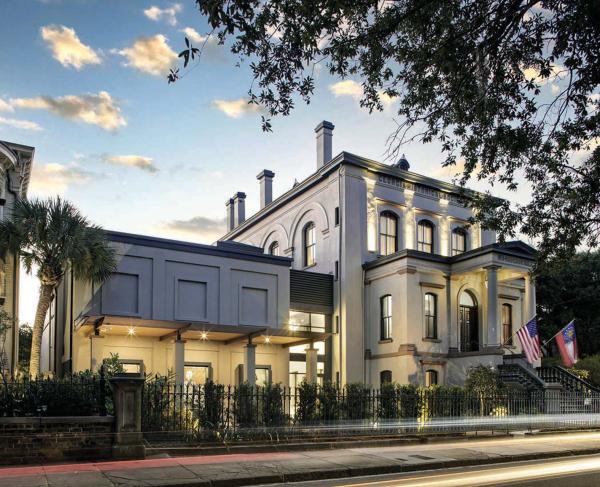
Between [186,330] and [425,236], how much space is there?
15.5m

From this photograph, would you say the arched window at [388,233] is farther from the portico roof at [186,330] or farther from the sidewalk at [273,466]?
the sidewalk at [273,466]

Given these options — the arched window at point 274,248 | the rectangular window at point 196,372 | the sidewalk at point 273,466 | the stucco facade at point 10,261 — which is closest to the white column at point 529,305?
the arched window at point 274,248

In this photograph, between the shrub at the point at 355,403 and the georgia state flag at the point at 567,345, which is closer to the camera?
the shrub at the point at 355,403

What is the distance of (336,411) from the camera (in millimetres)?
19359

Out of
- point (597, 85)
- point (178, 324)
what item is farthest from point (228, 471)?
point (178, 324)

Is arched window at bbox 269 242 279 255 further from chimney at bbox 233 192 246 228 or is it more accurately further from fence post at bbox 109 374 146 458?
fence post at bbox 109 374 146 458

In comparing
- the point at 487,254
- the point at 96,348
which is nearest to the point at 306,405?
the point at 96,348

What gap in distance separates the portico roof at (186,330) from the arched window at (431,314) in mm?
5661

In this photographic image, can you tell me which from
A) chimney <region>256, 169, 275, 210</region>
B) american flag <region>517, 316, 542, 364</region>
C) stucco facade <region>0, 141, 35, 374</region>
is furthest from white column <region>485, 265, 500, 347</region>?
stucco facade <region>0, 141, 35, 374</region>

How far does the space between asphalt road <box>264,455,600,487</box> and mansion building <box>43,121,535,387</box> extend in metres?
12.9

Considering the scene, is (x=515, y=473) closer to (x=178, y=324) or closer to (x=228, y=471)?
(x=228, y=471)

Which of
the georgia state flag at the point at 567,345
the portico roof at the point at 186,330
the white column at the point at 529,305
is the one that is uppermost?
the white column at the point at 529,305

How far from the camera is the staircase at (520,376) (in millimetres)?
27516

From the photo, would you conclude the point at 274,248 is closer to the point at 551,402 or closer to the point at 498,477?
the point at 551,402
